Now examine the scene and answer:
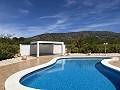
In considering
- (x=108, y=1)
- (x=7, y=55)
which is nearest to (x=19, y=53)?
(x=7, y=55)

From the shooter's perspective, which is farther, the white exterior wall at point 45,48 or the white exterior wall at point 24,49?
the white exterior wall at point 45,48

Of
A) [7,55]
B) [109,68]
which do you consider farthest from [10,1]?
[109,68]

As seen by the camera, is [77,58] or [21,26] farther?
[21,26]

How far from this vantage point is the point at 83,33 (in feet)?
284

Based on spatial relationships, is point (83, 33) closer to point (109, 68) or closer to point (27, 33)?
point (27, 33)

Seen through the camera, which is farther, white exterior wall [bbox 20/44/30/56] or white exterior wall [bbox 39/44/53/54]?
white exterior wall [bbox 39/44/53/54]

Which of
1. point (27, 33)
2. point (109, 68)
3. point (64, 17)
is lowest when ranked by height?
point (109, 68)

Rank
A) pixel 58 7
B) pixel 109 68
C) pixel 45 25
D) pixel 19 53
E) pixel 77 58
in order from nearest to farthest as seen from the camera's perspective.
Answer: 1. pixel 109 68
2. pixel 77 58
3. pixel 19 53
4. pixel 58 7
5. pixel 45 25

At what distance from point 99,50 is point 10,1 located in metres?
15.5

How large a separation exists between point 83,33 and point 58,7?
53770mm

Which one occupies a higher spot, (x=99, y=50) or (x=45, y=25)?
(x=45, y=25)

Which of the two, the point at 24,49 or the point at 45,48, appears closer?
the point at 24,49

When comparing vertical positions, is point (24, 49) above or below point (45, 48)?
below

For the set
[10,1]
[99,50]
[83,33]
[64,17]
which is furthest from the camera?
[83,33]
